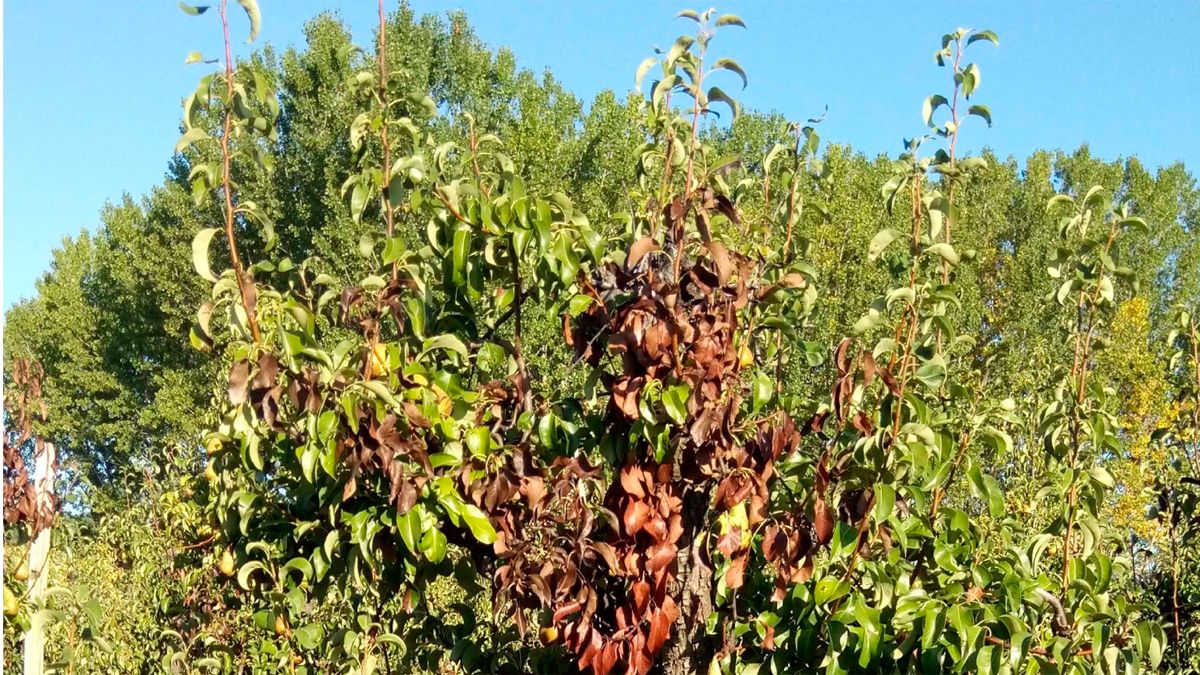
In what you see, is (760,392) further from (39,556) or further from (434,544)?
(39,556)

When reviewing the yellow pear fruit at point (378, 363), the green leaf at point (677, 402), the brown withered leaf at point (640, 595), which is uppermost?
the yellow pear fruit at point (378, 363)

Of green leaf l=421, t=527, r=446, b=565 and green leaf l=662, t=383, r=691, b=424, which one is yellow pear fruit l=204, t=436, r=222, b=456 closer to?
green leaf l=421, t=527, r=446, b=565

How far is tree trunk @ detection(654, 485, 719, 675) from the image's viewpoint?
7.54ft

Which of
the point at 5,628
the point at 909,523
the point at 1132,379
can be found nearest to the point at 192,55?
the point at 5,628

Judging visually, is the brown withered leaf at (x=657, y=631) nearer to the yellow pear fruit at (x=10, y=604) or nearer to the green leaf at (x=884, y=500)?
the green leaf at (x=884, y=500)

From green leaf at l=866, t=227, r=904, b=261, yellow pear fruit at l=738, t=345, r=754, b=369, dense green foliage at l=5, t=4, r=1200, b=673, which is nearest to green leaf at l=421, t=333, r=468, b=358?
dense green foliage at l=5, t=4, r=1200, b=673

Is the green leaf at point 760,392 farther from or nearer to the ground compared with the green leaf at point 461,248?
nearer to the ground

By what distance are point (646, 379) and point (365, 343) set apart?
1.69ft

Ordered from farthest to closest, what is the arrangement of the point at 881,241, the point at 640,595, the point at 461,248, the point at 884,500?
the point at 461,248, the point at 640,595, the point at 881,241, the point at 884,500

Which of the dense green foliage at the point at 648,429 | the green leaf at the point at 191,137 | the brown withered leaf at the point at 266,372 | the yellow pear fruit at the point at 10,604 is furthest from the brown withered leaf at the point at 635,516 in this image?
the yellow pear fruit at the point at 10,604

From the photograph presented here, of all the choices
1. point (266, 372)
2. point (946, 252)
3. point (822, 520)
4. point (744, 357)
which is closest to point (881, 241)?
point (946, 252)

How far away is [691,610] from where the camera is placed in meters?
2.32

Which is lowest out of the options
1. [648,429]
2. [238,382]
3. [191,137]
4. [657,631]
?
[657,631]

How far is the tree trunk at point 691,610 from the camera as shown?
2.30 meters
